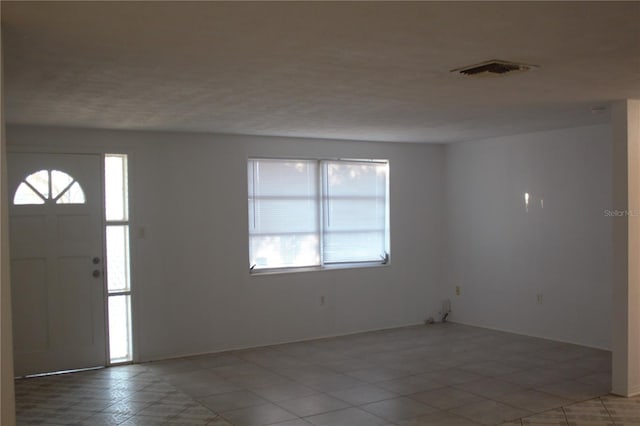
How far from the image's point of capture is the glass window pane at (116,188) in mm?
6105

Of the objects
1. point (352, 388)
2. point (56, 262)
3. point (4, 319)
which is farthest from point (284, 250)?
point (4, 319)

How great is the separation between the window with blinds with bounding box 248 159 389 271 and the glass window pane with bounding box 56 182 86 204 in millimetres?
1748

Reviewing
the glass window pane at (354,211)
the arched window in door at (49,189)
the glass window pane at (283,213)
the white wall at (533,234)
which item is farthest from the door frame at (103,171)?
the white wall at (533,234)

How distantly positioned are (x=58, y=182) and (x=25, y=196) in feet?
1.03

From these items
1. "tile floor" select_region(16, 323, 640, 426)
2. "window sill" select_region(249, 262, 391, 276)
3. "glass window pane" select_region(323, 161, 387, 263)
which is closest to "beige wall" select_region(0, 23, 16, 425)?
"tile floor" select_region(16, 323, 640, 426)

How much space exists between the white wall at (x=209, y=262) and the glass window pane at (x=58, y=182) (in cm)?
24

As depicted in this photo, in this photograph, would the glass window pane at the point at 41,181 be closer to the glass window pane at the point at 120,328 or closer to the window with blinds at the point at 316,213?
the glass window pane at the point at 120,328

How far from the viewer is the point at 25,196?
568cm

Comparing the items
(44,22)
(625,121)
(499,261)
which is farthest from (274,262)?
(44,22)

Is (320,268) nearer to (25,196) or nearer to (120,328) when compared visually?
(120,328)

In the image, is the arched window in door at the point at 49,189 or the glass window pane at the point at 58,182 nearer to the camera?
the arched window in door at the point at 49,189

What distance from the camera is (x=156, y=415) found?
448 centimetres

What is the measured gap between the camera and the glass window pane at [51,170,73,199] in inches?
229

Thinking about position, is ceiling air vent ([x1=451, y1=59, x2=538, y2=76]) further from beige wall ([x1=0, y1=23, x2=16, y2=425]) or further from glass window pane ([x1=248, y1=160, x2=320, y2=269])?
glass window pane ([x1=248, y1=160, x2=320, y2=269])
